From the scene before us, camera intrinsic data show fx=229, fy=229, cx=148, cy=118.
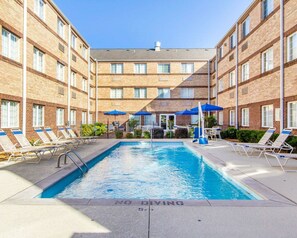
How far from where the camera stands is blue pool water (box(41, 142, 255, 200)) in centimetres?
556

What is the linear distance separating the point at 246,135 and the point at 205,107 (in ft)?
10.6

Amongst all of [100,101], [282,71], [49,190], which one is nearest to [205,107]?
[282,71]

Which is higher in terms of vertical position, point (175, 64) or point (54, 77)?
point (175, 64)

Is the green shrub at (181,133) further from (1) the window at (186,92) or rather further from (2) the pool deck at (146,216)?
(2) the pool deck at (146,216)

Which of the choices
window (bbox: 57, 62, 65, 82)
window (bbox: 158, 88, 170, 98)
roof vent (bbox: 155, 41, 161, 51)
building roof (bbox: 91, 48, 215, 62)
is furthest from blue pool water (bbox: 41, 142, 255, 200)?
roof vent (bbox: 155, 41, 161, 51)

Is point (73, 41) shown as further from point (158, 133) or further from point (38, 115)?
point (158, 133)

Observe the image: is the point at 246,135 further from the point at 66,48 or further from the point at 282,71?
the point at 66,48

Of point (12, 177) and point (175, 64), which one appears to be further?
point (175, 64)

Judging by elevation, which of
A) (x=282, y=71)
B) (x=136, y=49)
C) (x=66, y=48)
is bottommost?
(x=282, y=71)

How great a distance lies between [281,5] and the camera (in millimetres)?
11633

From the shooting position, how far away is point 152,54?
28.6 metres

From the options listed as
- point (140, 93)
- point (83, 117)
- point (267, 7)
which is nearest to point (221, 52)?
point (267, 7)

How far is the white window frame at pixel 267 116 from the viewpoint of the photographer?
1339 cm

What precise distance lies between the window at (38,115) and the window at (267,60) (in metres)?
13.9
